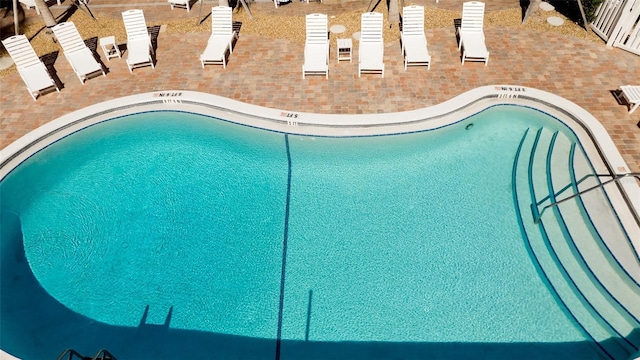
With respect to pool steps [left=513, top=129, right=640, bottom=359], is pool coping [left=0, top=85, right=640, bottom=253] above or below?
above

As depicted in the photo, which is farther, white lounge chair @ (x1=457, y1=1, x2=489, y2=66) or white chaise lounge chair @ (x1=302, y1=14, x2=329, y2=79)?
white lounge chair @ (x1=457, y1=1, x2=489, y2=66)

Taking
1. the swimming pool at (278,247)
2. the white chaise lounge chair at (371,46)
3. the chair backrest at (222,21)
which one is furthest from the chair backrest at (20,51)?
the white chaise lounge chair at (371,46)

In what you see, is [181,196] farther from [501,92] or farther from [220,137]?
[501,92]

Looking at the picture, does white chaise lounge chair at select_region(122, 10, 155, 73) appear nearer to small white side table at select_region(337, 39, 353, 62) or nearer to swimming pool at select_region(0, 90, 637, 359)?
swimming pool at select_region(0, 90, 637, 359)

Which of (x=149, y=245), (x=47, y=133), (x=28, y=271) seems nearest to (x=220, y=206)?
(x=149, y=245)

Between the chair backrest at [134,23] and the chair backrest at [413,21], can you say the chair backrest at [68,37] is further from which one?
the chair backrest at [413,21]

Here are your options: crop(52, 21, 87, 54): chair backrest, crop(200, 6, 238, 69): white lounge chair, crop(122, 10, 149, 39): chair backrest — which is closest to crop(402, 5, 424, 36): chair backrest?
crop(200, 6, 238, 69): white lounge chair

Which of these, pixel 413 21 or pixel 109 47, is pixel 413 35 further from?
pixel 109 47
